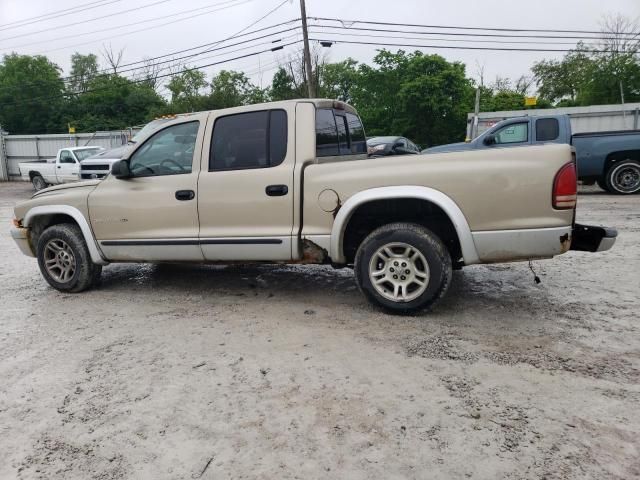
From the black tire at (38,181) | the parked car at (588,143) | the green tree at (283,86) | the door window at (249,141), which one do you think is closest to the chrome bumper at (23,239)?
the door window at (249,141)

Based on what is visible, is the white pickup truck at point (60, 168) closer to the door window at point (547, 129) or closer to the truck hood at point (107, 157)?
the truck hood at point (107, 157)

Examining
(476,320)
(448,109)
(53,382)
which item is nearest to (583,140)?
(476,320)

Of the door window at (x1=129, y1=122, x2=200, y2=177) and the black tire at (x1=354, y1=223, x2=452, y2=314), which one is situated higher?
the door window at (x1=129, y1=122, x2=200, y2=177)

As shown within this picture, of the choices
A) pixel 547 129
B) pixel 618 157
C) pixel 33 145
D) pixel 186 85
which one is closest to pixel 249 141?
pixel 547 129

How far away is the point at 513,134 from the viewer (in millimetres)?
11195

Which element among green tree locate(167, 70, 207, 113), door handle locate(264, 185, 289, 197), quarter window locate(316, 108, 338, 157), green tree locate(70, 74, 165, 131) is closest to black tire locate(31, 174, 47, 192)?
quarter window locate(316, 108, 338, 157)

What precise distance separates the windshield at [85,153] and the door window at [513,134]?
15010 millimetres

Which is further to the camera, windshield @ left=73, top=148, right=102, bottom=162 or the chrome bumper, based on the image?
windshield @ left=73, top=148, right=102, bottom=162

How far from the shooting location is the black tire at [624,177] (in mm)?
11344

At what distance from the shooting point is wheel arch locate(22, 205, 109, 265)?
515 cm

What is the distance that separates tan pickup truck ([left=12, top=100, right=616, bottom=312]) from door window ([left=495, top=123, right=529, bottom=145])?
706cm

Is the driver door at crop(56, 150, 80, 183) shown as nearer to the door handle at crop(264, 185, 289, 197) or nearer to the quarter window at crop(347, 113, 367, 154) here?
the quarter window at crop(347, 113, 367, 154)

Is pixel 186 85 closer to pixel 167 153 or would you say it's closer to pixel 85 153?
pixel 85 153

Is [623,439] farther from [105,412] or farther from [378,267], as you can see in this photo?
[105,412]
